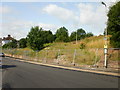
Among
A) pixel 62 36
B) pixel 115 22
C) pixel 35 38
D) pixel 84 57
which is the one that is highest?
pixel 62 36

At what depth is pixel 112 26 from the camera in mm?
20312

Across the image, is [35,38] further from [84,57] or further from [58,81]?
[58,81]

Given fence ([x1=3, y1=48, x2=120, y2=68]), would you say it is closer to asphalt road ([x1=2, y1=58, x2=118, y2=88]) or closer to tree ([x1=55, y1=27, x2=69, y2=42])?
asphalt road ([x1=2, y1=58, x2=118, y2=88])

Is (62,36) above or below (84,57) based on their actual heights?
above

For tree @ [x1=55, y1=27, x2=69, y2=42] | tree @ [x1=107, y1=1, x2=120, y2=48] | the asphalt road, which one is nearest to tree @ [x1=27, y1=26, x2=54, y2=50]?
tree @ [x1=55, y1=27, x2=69, y2=42]

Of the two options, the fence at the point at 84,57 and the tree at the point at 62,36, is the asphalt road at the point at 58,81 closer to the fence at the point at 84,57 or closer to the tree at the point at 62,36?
the fence at the point at 84,57

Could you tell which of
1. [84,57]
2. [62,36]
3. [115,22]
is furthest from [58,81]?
[62,36]

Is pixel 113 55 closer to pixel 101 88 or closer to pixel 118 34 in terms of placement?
pixel 118 34

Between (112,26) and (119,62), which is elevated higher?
(112,26)

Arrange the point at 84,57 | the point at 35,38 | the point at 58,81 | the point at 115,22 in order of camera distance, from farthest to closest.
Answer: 1. the point at 35,38
2. the point at 84,57
3. the point at 115,22
4. the point at 58,81

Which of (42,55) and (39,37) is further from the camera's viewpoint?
(39,37)

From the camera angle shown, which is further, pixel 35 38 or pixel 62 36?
pixel 62 36

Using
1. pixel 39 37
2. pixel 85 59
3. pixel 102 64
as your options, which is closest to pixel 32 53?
pixel 39 37

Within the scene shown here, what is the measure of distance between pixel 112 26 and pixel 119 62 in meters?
4.95
